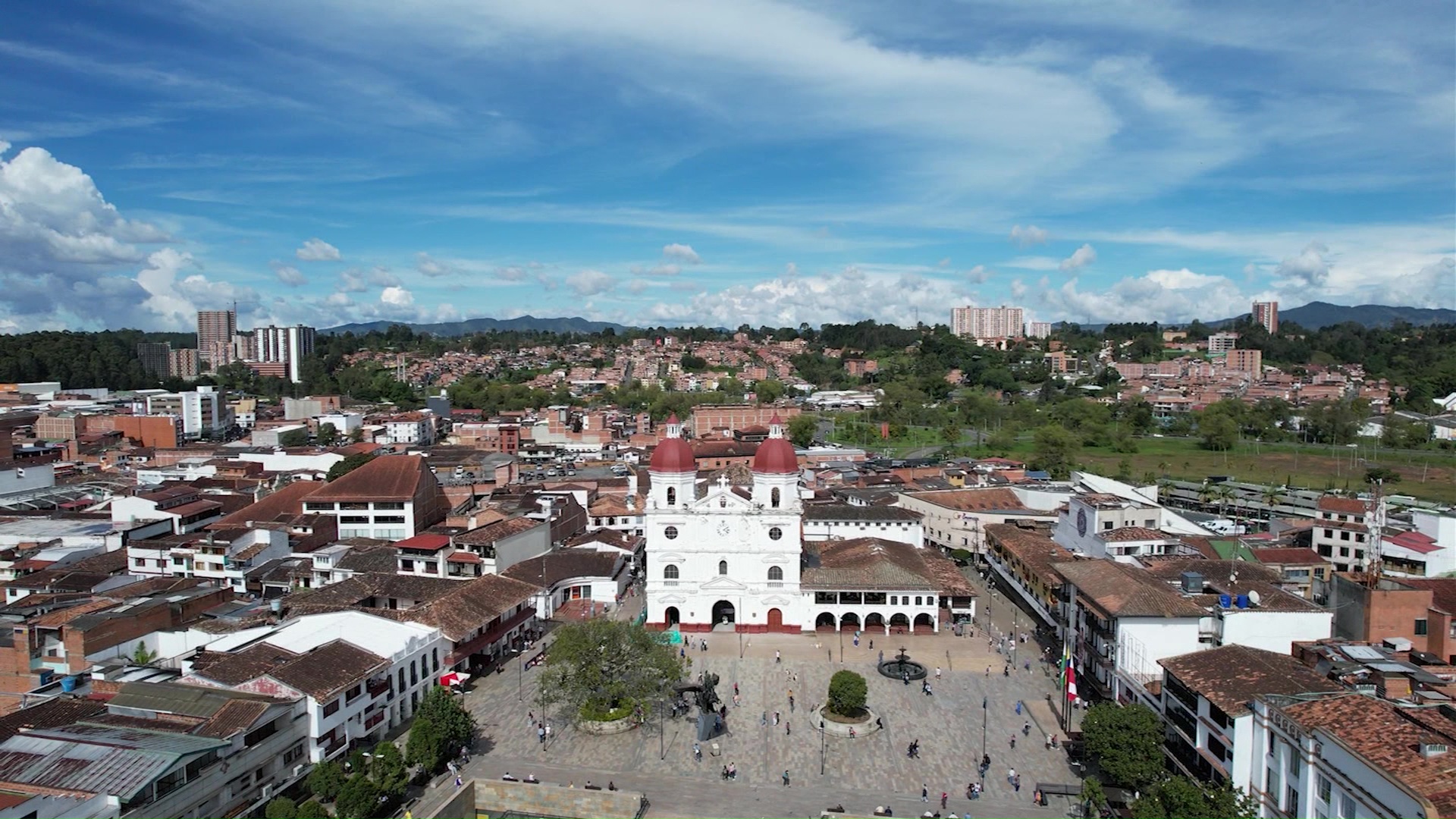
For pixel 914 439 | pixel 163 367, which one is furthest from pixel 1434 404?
pixel 163 367

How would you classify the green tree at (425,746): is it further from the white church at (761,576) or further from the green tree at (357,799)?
the white church at (761,576)

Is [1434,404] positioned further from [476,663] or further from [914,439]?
[476,663]

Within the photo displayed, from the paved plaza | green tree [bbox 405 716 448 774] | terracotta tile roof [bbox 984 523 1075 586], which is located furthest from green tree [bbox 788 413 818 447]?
green tree [bbox 405 716 448 774]

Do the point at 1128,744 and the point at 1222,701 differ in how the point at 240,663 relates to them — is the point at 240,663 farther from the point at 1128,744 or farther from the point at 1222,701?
the point at 1222,701

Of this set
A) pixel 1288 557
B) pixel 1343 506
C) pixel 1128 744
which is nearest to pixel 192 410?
pixel 1288 557

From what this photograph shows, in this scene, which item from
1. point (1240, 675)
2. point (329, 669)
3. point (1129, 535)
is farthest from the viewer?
point (1129, 535)

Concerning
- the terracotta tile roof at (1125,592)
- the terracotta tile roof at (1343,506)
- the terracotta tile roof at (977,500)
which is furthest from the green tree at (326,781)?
the terracotta tile roof at (1343,506)
